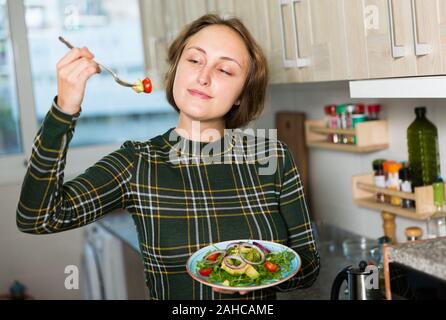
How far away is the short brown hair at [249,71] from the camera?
1.45 m

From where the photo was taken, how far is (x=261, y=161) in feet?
4.61

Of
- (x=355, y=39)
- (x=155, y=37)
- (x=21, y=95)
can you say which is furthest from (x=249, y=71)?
(x=21, y=95)

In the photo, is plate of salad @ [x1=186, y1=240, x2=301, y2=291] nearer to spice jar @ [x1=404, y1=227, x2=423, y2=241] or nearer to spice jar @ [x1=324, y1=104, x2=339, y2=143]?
spice jar @ [x1=404, y1=227, x2=423, y2=241]

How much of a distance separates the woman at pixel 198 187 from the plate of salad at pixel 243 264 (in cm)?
9

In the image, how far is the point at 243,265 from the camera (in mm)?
1158

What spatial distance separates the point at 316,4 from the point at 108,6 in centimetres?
187

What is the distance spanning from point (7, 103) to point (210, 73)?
6.49 ft

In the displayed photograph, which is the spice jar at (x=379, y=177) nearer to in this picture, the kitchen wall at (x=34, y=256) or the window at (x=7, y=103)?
the kitchen wall at (x=34, y=256)

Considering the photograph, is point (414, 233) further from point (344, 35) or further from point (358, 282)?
point (344, 35)

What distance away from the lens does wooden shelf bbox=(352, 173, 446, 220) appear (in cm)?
176

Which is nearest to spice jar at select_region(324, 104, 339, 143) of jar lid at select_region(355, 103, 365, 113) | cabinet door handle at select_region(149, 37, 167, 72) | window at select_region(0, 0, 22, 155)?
jar lid at select_region(355, 103, 365, 113)
